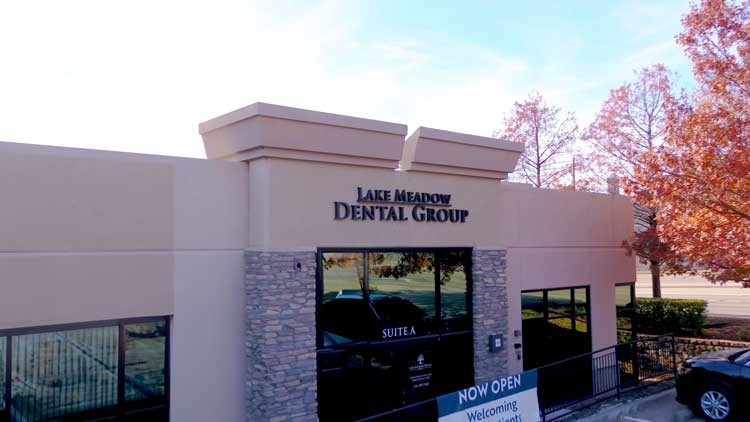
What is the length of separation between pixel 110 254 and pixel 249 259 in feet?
6.98

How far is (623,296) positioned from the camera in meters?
16.0

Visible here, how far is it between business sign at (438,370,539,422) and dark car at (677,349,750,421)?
13.4ft

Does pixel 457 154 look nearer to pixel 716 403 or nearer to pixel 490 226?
pixel 490 226

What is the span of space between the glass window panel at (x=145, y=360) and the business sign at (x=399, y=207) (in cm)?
347

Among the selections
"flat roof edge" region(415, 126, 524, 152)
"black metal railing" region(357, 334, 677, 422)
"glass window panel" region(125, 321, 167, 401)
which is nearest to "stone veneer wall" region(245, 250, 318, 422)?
"glass window panel" region(125, 321, 167, 401)

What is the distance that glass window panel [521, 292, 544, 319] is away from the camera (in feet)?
44.2

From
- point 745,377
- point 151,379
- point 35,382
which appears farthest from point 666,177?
point 35,382

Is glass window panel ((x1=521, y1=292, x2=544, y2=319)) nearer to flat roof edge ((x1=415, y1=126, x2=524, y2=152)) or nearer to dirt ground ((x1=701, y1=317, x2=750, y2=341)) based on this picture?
flat roof edge ((x1=415, y1=126, x2=524, y2=152))

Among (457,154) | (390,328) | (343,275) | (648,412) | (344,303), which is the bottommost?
(648,412)

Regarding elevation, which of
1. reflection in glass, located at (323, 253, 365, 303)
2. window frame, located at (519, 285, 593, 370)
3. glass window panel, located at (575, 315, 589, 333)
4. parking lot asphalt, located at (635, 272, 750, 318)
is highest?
reflection in glass, located at (323, 253, 365, 303)

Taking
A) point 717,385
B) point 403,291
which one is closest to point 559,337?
point 717,385

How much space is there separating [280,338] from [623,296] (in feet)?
35.0

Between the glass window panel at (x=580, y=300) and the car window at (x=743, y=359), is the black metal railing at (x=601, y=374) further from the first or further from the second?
the car window at (x=743, y=359)

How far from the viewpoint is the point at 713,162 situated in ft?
42.7
